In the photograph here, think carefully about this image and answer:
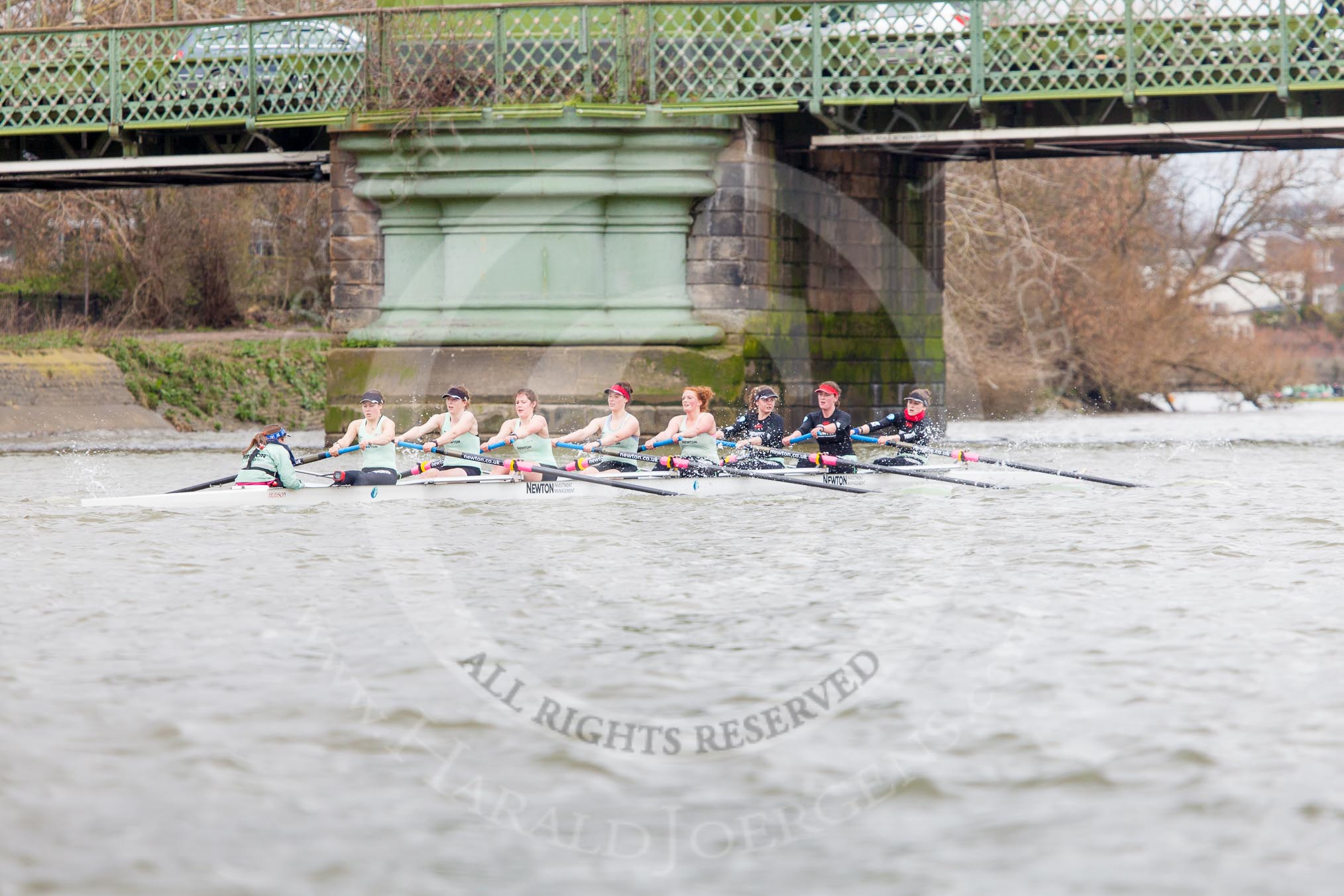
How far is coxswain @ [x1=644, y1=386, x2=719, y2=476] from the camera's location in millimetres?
19984

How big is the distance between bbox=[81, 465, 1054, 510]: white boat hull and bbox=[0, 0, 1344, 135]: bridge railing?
20.2ft

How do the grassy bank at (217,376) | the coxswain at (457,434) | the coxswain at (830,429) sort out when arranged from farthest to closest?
the grassy bank at (217,376) → the coxswain at (830,429) → the coxswain at (457,434)

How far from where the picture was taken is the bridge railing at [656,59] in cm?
2402

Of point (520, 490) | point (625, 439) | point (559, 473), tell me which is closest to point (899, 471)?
point (625, 439)

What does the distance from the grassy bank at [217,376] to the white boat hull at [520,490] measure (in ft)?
57.7

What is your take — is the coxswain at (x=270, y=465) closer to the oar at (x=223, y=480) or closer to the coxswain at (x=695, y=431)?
the oar at (x=223, y=480)

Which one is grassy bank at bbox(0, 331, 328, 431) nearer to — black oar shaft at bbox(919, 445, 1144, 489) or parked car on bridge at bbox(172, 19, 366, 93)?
parked car on bridge at bbox(172, 19, 366, 93)

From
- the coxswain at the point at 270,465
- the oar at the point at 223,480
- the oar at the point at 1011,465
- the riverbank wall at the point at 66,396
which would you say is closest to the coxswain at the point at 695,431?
the oar at the point at 1011,465

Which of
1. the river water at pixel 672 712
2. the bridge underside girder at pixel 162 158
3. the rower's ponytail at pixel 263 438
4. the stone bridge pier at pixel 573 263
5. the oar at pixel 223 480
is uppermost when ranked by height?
the bridge underside girder at pixel 162 158

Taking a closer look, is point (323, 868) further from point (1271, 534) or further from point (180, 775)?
point (1271, 534)

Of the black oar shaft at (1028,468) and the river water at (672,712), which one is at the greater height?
the black oar shaft at (1028,468)

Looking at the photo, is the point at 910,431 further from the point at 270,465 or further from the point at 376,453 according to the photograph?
the point at 270,465

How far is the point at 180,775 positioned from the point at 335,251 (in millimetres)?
20225

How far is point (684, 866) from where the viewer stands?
21.0 feet
